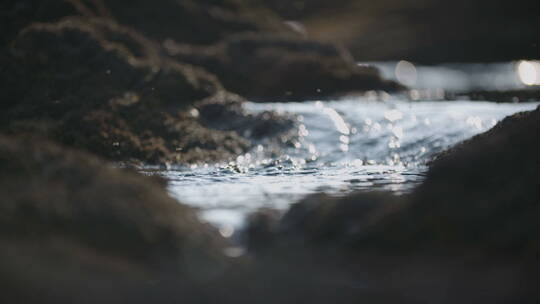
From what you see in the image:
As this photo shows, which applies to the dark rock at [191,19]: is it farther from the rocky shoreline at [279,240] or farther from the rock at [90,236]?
the rocky shoreline at [279,240]

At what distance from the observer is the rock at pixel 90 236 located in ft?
9.35

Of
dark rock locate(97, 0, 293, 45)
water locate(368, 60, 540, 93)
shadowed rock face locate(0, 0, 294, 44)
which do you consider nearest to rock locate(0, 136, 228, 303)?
shadowed rock face locate(0, 0, 294, 44)

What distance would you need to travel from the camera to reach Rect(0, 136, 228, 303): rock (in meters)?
2.85

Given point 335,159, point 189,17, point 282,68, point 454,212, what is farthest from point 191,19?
point 454,212

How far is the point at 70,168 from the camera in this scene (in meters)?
3.64

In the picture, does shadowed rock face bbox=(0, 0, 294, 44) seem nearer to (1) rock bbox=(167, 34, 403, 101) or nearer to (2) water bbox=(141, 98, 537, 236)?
(1) rock bbox=(167, 34, 403, 101)

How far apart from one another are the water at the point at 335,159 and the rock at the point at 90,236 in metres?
0.52

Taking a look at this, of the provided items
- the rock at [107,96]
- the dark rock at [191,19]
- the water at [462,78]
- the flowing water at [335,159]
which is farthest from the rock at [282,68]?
the rock at [107,96]

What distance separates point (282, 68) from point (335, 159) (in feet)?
23.4

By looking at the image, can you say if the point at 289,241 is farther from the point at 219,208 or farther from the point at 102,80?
the point at 102,80

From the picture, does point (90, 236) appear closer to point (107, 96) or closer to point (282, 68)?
point (107, 96)

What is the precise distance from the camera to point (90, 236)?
Answer: 10.6 ft

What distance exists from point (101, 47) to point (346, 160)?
4290 mm

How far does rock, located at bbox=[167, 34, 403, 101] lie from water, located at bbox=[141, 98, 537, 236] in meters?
1.95
